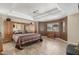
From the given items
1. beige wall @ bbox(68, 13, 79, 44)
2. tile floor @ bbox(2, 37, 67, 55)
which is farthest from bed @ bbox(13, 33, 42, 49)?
beige wall @ bbox(68, 13, 79, 44)

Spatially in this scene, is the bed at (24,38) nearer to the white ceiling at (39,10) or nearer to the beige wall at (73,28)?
the white ceiling at (39,10)

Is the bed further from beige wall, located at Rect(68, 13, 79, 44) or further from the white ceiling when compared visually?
beige wall, located at Rect(68, 13, 79, 44)

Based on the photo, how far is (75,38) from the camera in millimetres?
1720

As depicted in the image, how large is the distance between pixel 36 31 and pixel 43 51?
44 centimetres

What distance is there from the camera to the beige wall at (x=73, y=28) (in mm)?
1712

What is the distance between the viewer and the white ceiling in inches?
66.6

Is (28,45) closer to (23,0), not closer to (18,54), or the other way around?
(18,54)

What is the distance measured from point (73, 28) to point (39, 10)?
2.57ft

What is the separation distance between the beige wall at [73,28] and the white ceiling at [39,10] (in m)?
0.12

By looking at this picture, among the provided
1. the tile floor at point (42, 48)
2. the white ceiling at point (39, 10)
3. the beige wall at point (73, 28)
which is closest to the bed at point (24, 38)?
the tile floor at point (42, 48)

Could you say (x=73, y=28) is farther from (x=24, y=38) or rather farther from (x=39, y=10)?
(x=24, y=38)

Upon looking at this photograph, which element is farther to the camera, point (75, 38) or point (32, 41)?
point (32, 41)

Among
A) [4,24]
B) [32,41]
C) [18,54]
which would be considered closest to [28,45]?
[32,41]

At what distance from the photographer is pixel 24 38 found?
175 centimetres
